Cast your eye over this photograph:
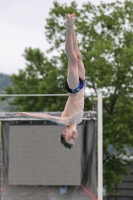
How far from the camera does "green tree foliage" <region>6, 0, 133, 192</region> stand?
828 inches

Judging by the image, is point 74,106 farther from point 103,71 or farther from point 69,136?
point 103,71

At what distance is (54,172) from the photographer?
1346 cm

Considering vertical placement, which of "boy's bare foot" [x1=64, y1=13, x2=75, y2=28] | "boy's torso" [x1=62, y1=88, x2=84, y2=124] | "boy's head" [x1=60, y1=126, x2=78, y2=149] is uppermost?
"boy's bare foot" [x1=64, y1=13, x2=75, y2=28]

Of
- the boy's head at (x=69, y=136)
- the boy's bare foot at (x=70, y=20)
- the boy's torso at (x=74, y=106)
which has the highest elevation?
the boy's bare foot at (x=70, y=20)

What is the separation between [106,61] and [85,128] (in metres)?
8.38

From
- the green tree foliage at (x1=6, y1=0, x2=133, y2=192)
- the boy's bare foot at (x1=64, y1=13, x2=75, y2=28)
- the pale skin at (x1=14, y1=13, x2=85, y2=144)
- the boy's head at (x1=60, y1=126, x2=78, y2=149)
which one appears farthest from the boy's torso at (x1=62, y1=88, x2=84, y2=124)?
the green tree foliage at (x1=6, y1=0, x2=133, y2=192)

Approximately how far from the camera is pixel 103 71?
2127 centimetres

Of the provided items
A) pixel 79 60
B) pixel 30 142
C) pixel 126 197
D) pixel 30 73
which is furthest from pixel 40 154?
pixel 126 197

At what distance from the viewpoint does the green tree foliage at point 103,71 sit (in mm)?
21031

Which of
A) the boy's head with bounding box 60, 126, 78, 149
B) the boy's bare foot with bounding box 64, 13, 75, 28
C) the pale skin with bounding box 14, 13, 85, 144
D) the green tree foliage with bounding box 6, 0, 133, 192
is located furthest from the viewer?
the green tree foliage with bounding box 6, 0, 133, 192

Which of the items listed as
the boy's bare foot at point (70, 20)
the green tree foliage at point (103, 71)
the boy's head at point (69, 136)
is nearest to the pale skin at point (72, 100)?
the boy's head at point (69, 136)

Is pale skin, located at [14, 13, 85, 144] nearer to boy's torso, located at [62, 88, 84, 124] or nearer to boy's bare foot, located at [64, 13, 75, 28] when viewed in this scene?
boy's torso, located at [62, 88, 84, 124]

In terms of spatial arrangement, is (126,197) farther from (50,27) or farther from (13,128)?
(13,128)

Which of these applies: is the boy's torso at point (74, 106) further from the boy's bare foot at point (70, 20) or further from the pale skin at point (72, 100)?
the boy's bare foot at point (70, 20)
